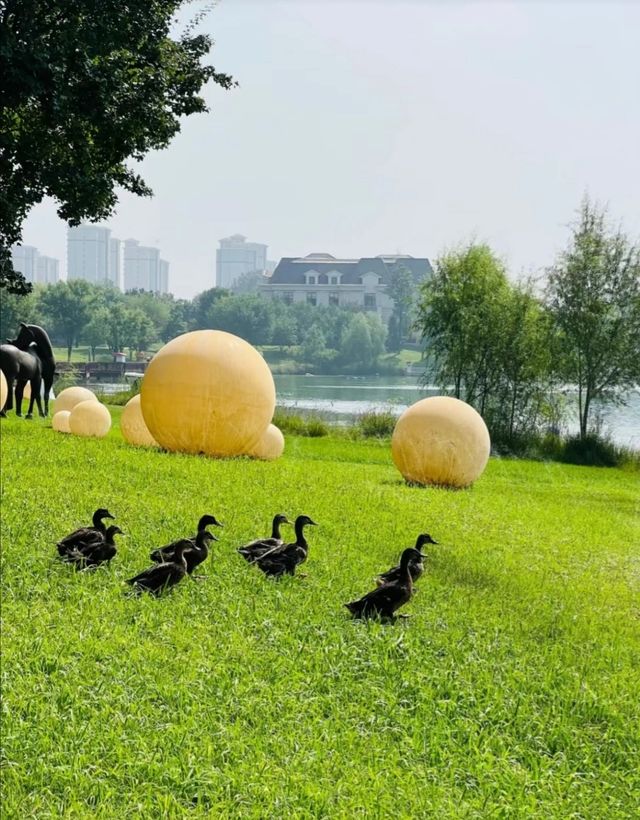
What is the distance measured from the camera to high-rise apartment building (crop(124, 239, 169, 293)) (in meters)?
110

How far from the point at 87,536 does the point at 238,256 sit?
113 metres

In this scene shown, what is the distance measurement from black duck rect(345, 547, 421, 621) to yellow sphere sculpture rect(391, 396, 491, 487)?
6728 millimetres

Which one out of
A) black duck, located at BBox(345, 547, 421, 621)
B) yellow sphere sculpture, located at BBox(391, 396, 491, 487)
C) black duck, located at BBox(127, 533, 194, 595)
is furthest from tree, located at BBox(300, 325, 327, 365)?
black duck, located at BBox(345, 547, 421, 621)

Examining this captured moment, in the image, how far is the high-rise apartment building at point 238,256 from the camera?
116 meters

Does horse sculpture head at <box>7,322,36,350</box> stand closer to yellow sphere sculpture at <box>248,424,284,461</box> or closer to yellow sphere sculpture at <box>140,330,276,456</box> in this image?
yellow sphere sculpture at <box>140,330,276,456</box>

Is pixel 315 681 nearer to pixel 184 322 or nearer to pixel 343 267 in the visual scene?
pixel 184 322

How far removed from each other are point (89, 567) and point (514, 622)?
3.21m

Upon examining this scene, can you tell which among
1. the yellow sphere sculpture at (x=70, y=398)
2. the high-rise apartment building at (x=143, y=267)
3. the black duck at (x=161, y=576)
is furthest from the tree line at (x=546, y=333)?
the high-rise apartment building at (x=143, y=267)

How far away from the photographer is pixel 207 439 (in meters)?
13.5

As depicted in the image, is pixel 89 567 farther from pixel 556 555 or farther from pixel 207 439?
pixel 207 439

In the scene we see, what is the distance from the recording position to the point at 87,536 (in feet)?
24.6

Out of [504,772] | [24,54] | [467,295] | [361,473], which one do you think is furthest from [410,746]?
[467,295]

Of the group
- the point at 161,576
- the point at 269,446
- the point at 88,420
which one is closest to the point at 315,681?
the point at 161,576

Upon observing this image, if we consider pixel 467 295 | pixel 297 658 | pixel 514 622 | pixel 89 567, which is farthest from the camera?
pixel 467 295
